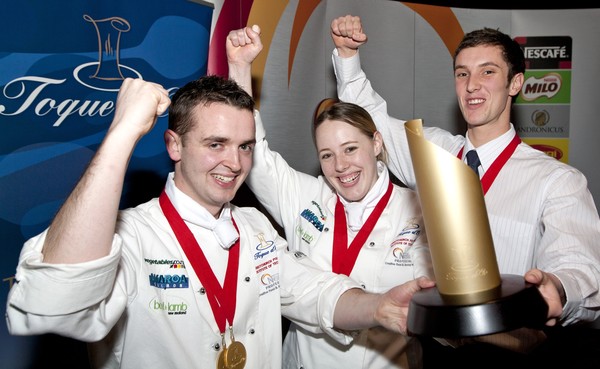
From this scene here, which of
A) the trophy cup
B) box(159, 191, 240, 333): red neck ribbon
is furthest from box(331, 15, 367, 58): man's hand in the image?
the trophy cup

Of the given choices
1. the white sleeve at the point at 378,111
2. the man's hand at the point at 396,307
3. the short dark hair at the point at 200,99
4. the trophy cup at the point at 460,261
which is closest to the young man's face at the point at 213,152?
the short dark hair at the point at 200,99

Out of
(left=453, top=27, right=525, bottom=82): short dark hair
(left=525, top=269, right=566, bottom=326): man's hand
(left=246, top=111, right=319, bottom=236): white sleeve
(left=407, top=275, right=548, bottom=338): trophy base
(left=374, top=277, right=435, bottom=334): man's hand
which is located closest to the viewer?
(left=407, top=275, right=548, bottom=338): trophy base

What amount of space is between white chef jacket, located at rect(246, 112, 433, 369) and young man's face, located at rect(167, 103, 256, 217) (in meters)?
0.53

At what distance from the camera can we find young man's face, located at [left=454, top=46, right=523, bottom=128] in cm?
212

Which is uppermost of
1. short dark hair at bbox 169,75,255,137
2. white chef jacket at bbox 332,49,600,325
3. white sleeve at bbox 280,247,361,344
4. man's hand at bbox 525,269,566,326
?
short dark hair at bbox 169,75,255,137

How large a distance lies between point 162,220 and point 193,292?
246mm

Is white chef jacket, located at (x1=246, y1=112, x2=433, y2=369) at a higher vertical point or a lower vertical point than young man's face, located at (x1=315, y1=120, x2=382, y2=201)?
lower

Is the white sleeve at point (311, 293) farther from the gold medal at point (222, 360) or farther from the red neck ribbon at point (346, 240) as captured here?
the gold medal at point (222, 360)

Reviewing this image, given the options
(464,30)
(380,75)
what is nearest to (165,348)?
(380,75)

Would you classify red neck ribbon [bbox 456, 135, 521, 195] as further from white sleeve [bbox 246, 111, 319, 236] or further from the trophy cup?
the trophy cup

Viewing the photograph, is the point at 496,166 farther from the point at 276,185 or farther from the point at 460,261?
the point at 460,261

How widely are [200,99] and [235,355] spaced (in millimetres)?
801

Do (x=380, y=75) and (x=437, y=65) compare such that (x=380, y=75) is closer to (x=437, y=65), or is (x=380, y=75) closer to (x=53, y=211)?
(x=437, y=65)

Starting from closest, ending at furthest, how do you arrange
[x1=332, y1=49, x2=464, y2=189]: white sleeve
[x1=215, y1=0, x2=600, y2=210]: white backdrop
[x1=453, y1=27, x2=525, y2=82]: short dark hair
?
[x1=453, y1=27, x2=525, y2=82]: short dark hair < [x1=332, y1=49, x2=464, y2=189]: white sleeve < [x1=215, y1=0, x2=600, y2=210]: white backdrop
